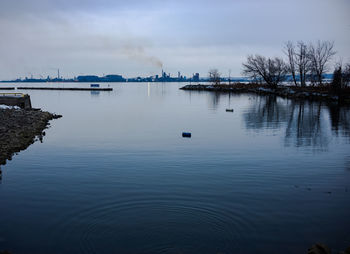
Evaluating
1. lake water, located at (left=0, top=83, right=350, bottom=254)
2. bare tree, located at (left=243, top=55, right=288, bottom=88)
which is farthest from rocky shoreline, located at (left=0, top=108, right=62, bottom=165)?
bare tree, located at (left=243, top=55, right=288, bottom=88)

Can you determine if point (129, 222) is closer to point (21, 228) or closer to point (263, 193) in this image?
point (21, 228)

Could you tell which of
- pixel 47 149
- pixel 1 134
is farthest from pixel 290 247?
pixel 1 134

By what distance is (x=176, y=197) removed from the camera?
1073 cm

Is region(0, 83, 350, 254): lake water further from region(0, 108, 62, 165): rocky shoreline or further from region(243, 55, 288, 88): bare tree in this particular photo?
region(243, 55, 288, 88): bare tree

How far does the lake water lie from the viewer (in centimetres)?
795

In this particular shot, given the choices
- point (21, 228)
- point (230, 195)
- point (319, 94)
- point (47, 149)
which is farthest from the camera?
point (319, 94)

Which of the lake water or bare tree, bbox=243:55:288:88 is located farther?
bare tree, bbox=243:55:288:88

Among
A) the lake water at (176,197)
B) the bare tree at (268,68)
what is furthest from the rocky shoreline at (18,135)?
the bare tree at (268,68)

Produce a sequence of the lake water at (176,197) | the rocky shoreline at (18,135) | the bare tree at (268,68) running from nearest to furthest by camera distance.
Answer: the lake water at (176,197)
the rocky shoreline at (18,135)
the bare tree at (268,68)

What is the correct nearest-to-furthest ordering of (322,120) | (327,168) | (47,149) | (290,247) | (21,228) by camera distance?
(290,247)
(21,228)
(327,168)
(47,149)
(322,120)

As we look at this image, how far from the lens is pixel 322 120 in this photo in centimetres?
3164

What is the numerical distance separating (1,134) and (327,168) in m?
18.7

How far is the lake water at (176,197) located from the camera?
7.95 metres

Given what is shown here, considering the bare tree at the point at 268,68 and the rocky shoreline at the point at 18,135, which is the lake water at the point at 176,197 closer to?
the rocky shoreline at the point at 18,135
